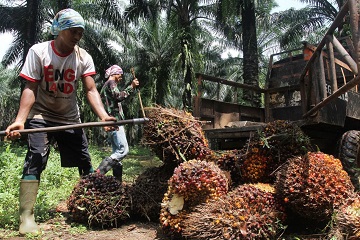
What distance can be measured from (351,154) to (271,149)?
1.33 meters

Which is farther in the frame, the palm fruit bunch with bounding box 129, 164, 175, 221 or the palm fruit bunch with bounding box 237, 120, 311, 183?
the palm fruit bunch with bounding box 129, 164, 175, 221

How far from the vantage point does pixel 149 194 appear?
3.88 m

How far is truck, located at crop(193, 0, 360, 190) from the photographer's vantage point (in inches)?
130

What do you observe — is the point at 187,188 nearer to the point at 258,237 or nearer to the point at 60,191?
the point at 258,237

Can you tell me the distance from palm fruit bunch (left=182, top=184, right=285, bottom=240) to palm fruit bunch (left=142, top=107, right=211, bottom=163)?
706 mm

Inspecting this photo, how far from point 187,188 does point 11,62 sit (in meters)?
26.1

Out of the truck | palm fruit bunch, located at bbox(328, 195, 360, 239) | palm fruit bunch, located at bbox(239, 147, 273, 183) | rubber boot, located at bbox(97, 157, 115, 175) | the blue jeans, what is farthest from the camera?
the blue jeans

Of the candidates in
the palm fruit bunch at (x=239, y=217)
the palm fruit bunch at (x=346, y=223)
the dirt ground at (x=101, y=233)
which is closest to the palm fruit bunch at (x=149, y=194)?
the dirt ground at (x=101, y=233)

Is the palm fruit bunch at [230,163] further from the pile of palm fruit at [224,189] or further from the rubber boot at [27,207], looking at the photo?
the rubber boot at [27,207]

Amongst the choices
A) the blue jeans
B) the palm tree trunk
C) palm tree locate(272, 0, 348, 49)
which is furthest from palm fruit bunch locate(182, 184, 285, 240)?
palm tree locate(272, 0, 348, 49)

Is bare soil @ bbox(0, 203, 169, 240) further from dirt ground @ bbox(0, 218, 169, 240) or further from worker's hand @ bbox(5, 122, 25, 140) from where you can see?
worker's hand @ bbox(5, 122, 25, 140)

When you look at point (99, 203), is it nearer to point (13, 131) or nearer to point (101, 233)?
point (101, 233)

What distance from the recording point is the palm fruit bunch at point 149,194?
A: 3.80 meters

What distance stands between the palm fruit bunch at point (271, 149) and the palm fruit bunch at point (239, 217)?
1.42 feet
